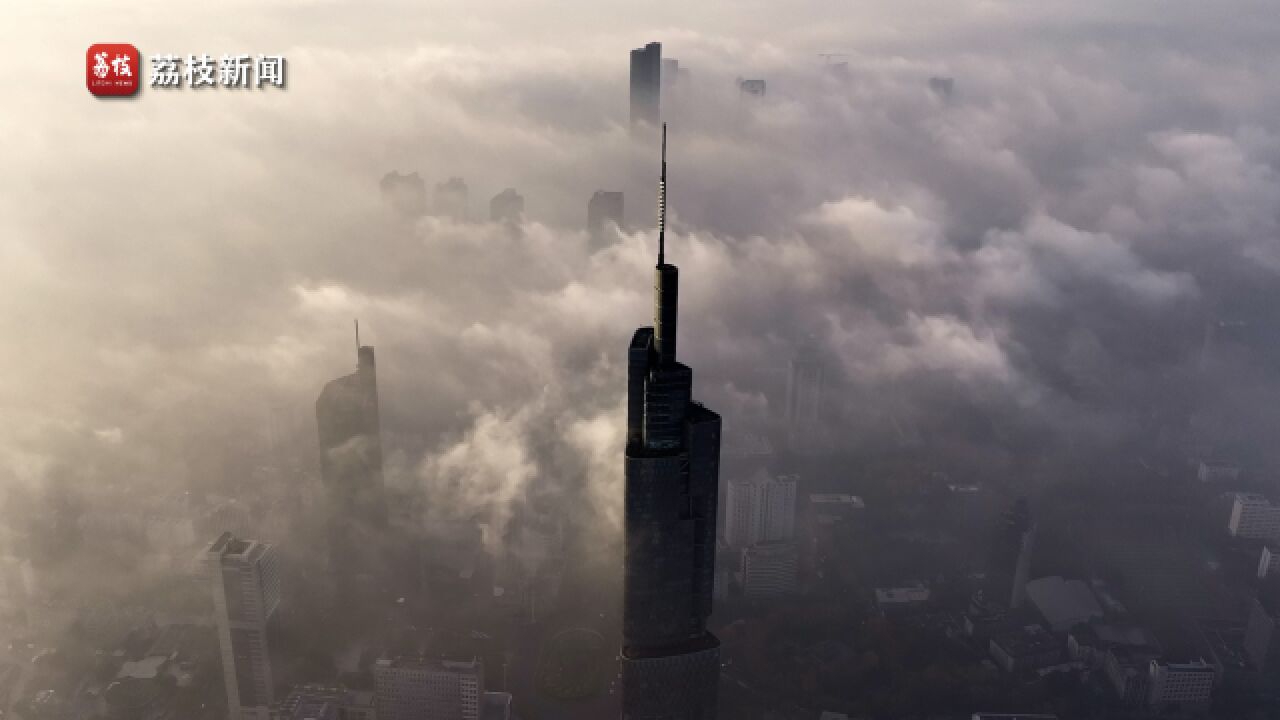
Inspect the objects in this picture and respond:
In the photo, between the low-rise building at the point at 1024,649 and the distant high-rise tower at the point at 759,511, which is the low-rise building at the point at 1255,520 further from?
the distant high-rise tower at the point at 759,511

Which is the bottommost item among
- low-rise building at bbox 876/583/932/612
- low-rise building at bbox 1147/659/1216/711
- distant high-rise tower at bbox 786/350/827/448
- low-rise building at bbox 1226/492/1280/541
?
low-rise building at bbox 1147/659/1216/711

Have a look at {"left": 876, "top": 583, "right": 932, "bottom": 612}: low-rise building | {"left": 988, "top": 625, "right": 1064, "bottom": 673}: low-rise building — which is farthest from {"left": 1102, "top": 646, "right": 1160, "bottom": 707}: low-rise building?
{"left": 876, "top": 583, "right": 932, "bottom": 612}: low-rise building

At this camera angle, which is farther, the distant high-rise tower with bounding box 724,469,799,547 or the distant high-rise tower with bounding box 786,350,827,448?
the distant high-rise tower with bounding box 786,350,827,448

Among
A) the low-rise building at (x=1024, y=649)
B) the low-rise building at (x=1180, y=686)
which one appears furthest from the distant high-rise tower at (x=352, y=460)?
the low-rise building at (x=1180, y=686)

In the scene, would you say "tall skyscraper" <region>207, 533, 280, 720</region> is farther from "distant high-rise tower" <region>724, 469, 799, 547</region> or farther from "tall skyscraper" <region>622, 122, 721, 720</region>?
"distant high-rise tower" <region>724, 469, 799, 547</region>

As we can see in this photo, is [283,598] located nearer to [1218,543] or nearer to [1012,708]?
[1012,708]

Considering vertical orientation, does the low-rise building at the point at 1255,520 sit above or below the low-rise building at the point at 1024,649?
above

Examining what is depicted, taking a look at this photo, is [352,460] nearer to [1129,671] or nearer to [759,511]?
[759,511]
